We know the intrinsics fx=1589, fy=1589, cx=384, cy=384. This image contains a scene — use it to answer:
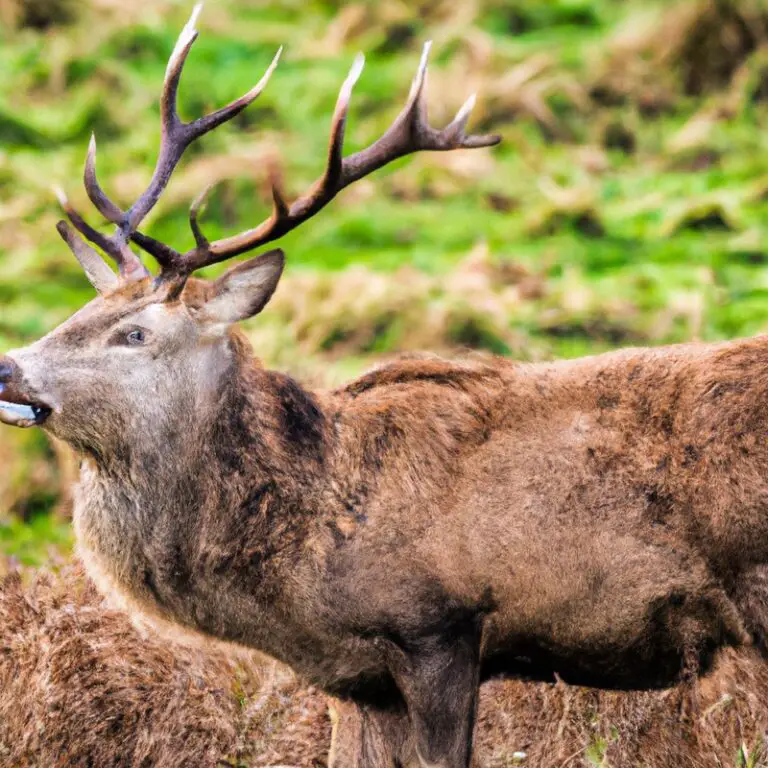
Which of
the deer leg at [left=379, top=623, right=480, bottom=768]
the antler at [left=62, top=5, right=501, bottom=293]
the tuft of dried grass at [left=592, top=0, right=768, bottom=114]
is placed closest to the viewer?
the deer leg at [left=379, top=623, right=480, bottom=768]

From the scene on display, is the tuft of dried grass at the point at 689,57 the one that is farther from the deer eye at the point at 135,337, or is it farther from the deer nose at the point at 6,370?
the deer nose at the point at 6,370

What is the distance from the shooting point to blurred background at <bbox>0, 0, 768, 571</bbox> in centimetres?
1286

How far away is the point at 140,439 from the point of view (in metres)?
6.04

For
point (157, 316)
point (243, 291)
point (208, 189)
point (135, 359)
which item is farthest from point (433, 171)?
point (135, 359)

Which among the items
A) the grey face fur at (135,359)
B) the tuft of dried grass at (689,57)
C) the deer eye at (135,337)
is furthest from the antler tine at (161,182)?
the tuft of dried grass at (689,57)

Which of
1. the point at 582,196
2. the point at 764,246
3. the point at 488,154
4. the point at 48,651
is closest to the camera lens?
the point at 48,651

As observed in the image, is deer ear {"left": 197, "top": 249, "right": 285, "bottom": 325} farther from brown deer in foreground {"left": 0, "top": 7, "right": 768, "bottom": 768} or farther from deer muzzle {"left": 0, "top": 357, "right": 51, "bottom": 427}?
deer muzzle {"left": 0, "top": 357, "right": 51, "bottom": 427}

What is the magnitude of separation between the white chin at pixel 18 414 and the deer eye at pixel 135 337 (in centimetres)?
45

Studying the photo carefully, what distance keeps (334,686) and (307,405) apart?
1093mm

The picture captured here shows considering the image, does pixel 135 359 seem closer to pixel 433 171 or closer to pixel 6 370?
pixel 6 370

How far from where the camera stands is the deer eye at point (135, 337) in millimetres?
6051

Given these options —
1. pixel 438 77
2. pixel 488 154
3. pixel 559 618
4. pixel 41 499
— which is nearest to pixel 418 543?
pixel 559 618

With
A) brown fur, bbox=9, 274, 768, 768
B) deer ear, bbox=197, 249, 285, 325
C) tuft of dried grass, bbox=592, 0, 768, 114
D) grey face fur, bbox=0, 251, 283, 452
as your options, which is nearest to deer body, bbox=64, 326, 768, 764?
brown fur, bbox=9, 274, 768, 768

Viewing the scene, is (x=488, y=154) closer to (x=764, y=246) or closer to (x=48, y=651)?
(x=764, y=246)
